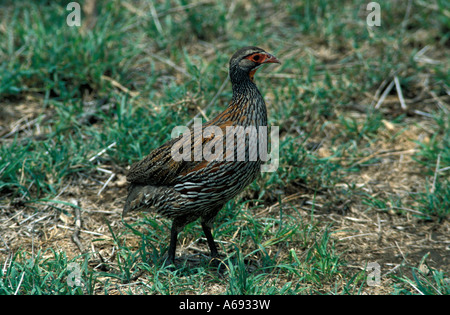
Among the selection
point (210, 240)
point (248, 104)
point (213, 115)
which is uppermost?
point (248, 104)

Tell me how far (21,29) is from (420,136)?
509cm

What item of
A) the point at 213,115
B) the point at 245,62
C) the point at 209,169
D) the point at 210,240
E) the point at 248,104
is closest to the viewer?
the point at 209,169

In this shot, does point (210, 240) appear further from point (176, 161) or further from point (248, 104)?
point (248, 104)

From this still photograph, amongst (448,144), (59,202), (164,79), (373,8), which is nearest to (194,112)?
(164,79)

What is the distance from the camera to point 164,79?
696cm

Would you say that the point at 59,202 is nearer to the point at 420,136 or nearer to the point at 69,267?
the point at 69,267

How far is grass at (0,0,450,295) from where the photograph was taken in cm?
441

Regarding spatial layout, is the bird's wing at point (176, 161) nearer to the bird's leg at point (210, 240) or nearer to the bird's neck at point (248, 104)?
the bird's neck at point (248, 104)

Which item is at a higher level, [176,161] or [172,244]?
[176,161]

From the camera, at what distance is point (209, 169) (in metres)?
4.07

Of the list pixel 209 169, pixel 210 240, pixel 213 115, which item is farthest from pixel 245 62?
pixel 213 115

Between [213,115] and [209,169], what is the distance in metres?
2.17

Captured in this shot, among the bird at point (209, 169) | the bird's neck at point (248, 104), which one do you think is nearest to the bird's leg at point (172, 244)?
the bird at point (209, 169)

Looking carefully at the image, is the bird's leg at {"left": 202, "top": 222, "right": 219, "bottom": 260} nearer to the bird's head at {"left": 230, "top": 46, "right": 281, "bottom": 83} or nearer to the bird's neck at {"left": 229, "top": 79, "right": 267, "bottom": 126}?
the bird's neck at {"left": 229, "top": 79, "right": 267, "bottom": 126}
